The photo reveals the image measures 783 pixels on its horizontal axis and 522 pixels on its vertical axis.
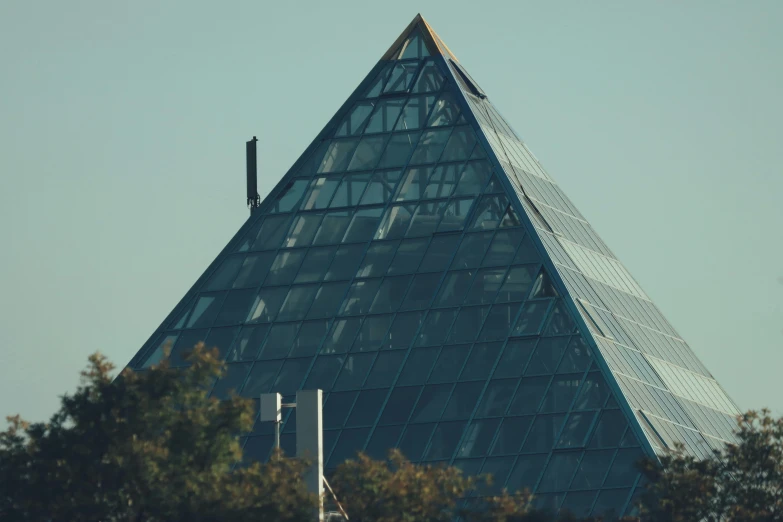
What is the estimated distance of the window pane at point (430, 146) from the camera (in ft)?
295

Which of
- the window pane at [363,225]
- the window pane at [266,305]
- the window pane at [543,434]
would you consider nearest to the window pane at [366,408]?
the window pane at [266,305]

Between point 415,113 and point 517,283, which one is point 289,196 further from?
point 517,283

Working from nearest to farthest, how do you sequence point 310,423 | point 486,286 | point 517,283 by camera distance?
point 310,423, point 517,283, point 486,286

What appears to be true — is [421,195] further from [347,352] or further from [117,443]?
[117,443]

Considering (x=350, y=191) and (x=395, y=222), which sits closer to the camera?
(x=395, y=222)

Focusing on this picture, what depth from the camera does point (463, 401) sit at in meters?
82.4

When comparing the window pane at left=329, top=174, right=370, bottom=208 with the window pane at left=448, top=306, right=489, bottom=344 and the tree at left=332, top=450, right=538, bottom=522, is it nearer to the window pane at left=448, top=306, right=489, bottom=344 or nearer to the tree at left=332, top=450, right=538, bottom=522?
the window pane at left=448, top=306, right=489, bottom=344

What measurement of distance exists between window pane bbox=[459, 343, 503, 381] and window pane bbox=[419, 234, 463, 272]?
4.84 meters

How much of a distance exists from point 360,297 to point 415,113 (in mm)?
9332

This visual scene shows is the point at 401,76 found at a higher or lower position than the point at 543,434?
higher

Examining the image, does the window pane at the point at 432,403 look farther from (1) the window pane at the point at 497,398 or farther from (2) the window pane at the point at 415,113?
(2) the window pane at the point at 415,113

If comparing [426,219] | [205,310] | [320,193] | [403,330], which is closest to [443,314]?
[403,330]

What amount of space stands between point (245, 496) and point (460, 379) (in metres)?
31.9

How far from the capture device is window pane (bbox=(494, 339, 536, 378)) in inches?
3241
